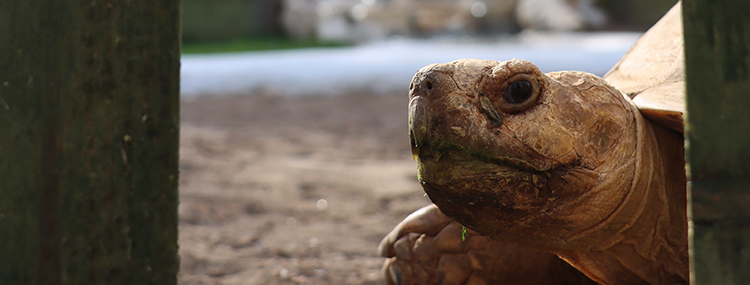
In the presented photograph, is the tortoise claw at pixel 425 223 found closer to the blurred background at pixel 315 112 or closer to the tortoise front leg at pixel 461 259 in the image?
the tortoise front leg at pixel 461 259

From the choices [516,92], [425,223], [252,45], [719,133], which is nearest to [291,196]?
[425,223]

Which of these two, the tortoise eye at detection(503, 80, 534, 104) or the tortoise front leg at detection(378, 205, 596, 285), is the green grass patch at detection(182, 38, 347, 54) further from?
the tortoise eye at detection(503, 80, 534, 104)

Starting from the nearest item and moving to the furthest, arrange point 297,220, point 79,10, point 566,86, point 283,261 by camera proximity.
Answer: point 79,10 → point 566,86 → point 283,261 → point 297,220

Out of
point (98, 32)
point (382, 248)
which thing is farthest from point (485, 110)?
point (382, 248)

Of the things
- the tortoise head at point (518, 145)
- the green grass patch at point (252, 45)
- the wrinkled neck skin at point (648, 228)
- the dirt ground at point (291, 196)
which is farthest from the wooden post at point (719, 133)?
the green grass patch at point (252, 45)

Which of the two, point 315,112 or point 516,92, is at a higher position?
point 516,92

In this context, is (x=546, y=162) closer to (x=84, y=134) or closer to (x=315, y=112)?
(x=84, y=134)

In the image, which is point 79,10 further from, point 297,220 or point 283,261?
point 297,220

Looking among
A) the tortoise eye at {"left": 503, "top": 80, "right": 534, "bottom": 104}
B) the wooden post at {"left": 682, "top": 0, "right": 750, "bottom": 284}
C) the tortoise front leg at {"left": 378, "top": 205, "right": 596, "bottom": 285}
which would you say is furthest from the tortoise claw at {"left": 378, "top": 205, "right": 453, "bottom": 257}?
the wooden post at {"left": 682, "top": 0, "right": 750, "bottom": 284}
